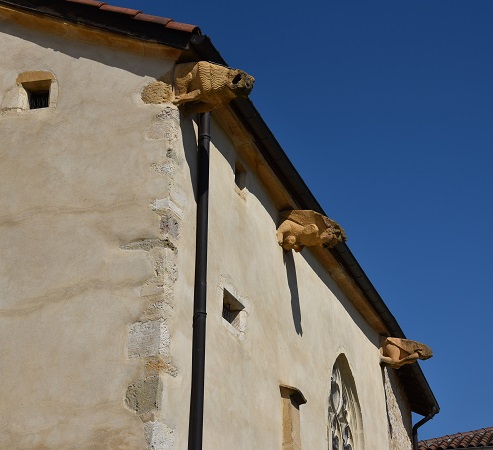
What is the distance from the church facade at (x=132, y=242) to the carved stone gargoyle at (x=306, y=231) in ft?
0.08

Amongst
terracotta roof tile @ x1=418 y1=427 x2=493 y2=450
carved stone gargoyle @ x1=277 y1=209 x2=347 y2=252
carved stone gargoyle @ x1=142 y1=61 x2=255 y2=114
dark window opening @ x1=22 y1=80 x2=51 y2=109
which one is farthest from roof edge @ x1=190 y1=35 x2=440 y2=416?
terracotta roof tile @ x1=418 y1=427 x2=493 y2=450

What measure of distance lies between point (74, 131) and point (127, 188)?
800 millimetres

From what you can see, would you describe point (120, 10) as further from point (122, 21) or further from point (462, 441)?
point (462, 441)

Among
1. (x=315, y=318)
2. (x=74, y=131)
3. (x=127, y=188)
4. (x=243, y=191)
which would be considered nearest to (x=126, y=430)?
(x=127, y=188)

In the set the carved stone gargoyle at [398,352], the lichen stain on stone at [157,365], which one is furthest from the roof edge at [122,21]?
the carved stone gargoyle at [398,352]

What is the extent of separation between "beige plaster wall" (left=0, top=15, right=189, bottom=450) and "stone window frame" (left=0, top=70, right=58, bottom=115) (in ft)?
0.16

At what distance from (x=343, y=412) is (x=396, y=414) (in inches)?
130

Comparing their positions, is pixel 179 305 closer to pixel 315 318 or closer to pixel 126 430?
pixel 126 430

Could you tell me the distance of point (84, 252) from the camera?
24.6ft

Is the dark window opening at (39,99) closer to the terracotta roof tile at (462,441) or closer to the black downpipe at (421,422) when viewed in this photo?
the black downpipe at (421,422)

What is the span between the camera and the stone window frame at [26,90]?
834 centimetres

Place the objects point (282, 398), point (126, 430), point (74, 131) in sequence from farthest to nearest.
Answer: point (282, 398)
point (74, 131)
point (126, 430)

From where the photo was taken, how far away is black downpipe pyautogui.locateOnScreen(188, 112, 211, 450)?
7105 millimetres

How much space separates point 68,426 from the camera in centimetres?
681
